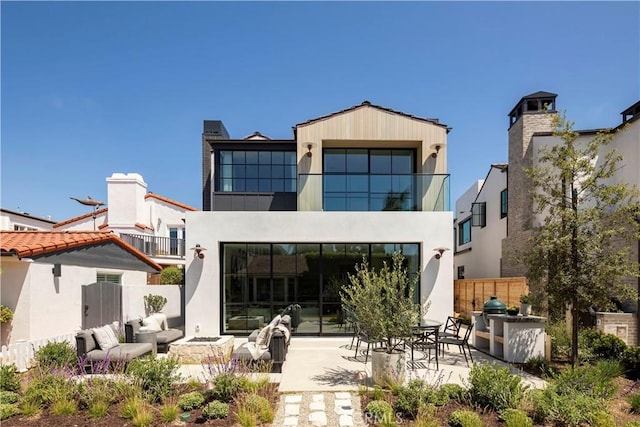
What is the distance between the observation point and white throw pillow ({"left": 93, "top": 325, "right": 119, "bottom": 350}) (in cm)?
793

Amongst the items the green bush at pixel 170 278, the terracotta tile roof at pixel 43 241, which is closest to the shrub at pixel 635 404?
the terracotta tile roof at pixel 43 241

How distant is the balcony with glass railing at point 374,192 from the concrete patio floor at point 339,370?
433 centimetres

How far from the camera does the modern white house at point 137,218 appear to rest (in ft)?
76.3

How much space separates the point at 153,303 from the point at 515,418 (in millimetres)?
11263

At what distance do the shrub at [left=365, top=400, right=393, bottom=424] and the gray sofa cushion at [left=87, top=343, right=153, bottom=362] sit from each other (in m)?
5.24

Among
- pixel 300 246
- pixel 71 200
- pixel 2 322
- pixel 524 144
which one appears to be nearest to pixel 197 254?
pixel 300 246

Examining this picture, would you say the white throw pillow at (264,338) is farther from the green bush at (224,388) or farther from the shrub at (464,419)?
the shrub at (464,419)

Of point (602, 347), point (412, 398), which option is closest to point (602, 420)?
point (412, 398)

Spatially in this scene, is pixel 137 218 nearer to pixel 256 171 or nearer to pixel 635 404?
pixel 256 171

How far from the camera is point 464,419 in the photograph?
193 inches

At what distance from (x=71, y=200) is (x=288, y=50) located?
2217 centimetres

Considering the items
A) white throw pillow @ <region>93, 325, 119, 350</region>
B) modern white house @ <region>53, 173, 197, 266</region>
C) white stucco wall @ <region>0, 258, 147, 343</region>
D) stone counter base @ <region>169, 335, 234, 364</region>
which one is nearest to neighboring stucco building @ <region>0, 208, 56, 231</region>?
modern white house @ <region>53, 173, 197, 266</region>

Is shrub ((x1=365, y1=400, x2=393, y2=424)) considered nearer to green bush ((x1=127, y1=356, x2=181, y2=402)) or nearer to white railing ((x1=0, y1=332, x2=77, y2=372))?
green bush ((x1=127, y1=356, x2=181, y2=402))

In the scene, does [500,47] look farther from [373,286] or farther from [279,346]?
[279,346]
